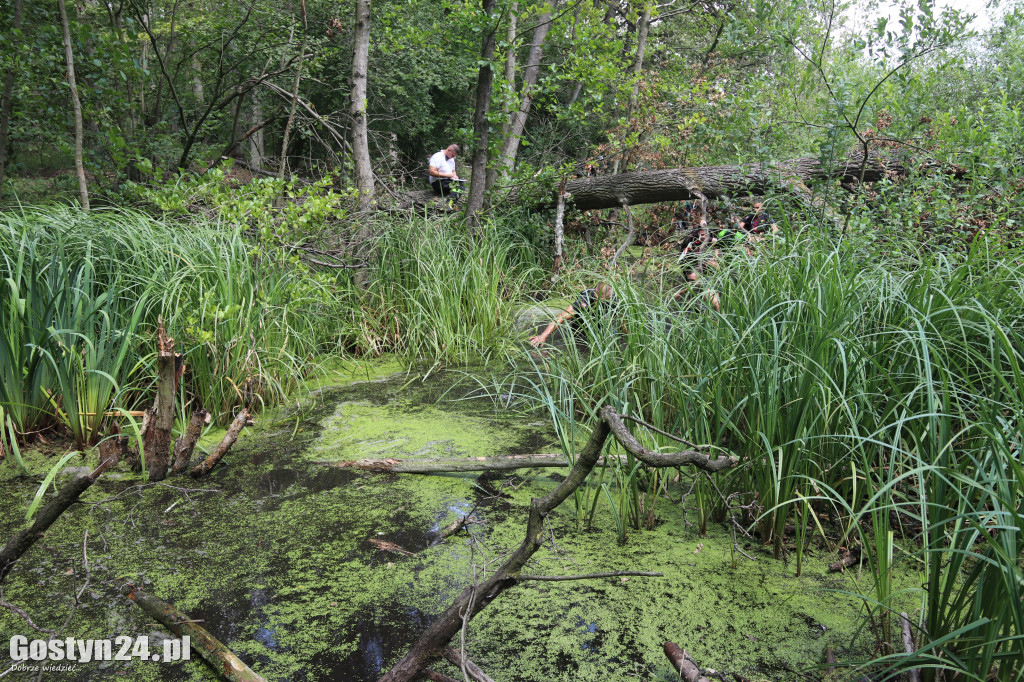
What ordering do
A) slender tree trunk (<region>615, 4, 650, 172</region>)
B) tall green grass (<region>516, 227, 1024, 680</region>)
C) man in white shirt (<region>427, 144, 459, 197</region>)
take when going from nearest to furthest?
tall green grass (<region>516, 227, 1024, 680</region>) → slender tree trunk (<region>615, 4, 650, 172</region>) → man in white shirt (<region>427, 144, 459, 197</region>)

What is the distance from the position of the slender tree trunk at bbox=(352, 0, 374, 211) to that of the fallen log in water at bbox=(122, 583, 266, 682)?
151 inches

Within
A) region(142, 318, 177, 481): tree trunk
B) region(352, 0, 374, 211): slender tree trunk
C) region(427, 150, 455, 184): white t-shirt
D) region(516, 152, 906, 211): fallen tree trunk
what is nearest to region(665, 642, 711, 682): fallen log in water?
region(142, 318, 177, 481): tree trunk

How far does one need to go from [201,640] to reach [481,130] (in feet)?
15.9

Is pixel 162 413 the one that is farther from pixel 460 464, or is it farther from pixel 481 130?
pixel 481 130

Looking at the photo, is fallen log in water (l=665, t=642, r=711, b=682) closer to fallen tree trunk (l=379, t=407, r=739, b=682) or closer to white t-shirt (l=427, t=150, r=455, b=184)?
fallen tree trunk (l=379, t=407, r=739, b=682)

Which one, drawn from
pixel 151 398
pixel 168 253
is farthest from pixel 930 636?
pixel 168 253

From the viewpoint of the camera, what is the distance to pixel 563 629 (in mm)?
1680

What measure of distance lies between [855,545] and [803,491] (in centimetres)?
22

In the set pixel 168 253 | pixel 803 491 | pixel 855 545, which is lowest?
pixel 855 545

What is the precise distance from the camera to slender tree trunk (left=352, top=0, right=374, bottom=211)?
483 centimetres

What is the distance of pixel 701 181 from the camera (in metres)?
5.53

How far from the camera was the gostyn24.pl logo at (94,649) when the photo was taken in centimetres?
153

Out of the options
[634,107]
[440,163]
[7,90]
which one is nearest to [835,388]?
[7,90]

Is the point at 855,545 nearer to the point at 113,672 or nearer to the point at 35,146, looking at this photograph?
the point at 113,672
